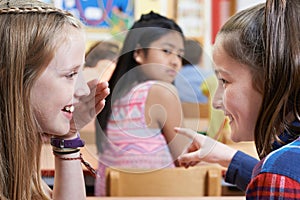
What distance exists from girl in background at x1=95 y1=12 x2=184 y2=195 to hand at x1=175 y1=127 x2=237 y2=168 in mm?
28

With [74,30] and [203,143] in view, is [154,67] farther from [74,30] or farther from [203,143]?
[74,30]

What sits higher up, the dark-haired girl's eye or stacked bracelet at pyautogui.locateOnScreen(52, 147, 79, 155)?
the dark-haired girl's eye

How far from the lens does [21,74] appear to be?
88 cm

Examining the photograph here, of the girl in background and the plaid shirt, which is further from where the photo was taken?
the girl in background

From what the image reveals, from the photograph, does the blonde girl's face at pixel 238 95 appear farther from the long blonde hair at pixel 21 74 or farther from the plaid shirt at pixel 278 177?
the long blonde hair at pixel 21 74

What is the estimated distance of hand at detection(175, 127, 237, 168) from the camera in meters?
1.25

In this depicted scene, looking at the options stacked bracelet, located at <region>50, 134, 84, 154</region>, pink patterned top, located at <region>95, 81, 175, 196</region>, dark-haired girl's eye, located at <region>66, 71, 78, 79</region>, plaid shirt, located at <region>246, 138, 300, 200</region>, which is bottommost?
pink patterned top, located at <region>95, 81, 175, 196</region>

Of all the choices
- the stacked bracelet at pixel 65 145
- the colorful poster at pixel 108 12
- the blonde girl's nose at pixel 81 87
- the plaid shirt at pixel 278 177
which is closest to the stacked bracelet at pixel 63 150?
the stacked bracelet at pixel 65 145

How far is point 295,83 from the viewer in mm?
820

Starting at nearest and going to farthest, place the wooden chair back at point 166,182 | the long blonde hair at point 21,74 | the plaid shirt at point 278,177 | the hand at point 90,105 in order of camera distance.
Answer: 1. the plaid shirt at point 278,177
2. the long blonde hair at point 21,74
3. the hand at point 90,105
4. the wooden chair back at point 166,182

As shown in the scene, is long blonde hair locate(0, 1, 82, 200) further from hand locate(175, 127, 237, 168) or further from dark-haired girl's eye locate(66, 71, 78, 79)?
hand locate(175, 127, 237, 168)

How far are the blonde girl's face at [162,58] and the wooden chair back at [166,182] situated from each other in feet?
0.83

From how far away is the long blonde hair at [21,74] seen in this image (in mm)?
882

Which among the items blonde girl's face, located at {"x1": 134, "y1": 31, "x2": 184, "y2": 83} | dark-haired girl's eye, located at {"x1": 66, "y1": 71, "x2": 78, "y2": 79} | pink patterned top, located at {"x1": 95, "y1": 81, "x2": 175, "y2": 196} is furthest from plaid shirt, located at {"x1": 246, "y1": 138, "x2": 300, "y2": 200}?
blonde girl's face, located at {"x1": 134, "y1": 31, "x2": 184, "y2": 83}
